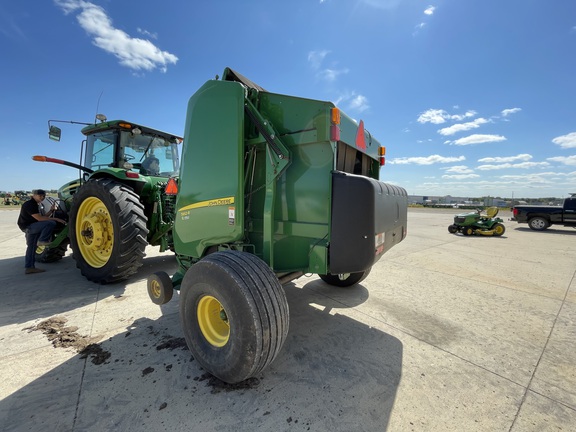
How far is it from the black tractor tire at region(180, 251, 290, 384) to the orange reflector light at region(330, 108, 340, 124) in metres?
1.23

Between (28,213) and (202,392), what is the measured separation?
17.1ft

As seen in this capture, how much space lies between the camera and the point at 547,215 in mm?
12797

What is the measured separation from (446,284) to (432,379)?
2790 mm

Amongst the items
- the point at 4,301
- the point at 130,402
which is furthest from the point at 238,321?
the point at 4,301

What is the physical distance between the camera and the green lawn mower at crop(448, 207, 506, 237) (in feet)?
35.3

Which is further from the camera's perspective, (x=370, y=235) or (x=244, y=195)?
(x=244, y=195)

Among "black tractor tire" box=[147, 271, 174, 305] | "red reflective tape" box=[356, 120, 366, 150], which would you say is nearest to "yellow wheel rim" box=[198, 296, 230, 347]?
"black tractor tire" box=[147, 271, 174, 305]

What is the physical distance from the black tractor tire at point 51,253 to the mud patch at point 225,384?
506cm

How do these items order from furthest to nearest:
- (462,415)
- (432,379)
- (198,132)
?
(198,132)
(432,379)
(462,415)

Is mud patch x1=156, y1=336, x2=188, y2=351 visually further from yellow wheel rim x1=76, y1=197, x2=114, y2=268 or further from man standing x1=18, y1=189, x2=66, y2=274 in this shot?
man standing x1=18, y1=189, x2=66, y2=274

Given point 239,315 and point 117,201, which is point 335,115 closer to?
point 239,315

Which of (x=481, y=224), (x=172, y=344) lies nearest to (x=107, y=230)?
(x=172, y=344)

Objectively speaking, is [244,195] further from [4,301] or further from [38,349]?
[4,301]

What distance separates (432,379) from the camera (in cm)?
208
